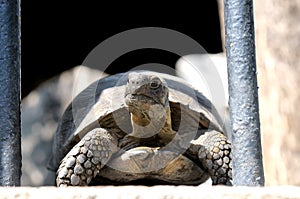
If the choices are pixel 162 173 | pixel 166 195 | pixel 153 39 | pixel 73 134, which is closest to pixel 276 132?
pixel 166 195

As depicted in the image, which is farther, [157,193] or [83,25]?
[83,25]

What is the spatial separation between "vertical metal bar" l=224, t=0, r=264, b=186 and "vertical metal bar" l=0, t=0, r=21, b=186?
429mm

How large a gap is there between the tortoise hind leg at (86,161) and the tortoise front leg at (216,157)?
261mm

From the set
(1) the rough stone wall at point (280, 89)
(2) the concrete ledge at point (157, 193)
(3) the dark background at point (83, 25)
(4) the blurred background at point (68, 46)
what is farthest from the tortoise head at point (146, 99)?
(3) the dark background at point (83, 25)

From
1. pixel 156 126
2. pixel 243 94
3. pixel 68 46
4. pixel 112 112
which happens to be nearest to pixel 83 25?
pixel 68 46

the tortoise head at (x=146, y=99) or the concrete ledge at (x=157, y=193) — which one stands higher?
the concrete ledge at (x=157, y=193)

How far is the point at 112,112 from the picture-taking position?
7.05 feet

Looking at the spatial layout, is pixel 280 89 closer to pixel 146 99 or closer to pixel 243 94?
pixel 243 94

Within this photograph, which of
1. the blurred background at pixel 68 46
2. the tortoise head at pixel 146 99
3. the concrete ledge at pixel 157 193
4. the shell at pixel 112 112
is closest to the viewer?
the concrete ledge at pixel 157 193

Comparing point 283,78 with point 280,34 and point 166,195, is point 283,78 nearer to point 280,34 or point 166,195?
point 280,34

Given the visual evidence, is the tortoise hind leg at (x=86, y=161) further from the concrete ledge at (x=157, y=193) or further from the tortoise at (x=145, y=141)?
the concrete ledge at (x=157, y=193)

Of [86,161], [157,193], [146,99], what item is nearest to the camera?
[157,193]

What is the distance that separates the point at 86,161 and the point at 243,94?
82cm

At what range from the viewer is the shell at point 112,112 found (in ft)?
7.16
